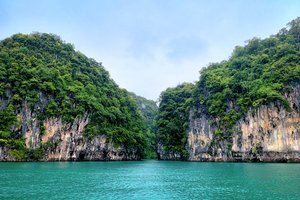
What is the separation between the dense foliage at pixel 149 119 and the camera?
72.8 metres

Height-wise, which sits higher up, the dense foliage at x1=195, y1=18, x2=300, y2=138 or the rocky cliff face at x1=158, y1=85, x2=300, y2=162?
the dense foliage at x1=195, y1=18, x2=300, y2=138

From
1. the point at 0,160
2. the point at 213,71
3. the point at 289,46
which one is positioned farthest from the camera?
the point at 213,71

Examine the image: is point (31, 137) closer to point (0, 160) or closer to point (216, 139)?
point (0, 160)

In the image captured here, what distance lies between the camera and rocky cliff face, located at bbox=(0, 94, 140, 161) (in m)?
39.4

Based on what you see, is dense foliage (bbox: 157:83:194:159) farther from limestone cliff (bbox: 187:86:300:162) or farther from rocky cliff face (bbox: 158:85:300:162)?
limestone cliff (bbox: 187:86:300:162)

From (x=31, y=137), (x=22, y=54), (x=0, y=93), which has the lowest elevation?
(x=31, y=137)

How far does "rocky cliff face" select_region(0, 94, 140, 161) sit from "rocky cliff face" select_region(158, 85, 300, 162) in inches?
719

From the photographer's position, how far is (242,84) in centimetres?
4328

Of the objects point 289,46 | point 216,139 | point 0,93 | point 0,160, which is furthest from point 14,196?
point 289,46

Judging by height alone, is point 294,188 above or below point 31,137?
below

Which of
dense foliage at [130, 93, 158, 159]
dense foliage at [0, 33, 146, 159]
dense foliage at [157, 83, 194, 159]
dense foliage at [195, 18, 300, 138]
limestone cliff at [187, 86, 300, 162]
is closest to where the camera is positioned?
limestone cliff at [187, 86, 300, 162]

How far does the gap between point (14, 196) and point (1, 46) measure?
42.8 metres

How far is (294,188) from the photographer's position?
16.2 m

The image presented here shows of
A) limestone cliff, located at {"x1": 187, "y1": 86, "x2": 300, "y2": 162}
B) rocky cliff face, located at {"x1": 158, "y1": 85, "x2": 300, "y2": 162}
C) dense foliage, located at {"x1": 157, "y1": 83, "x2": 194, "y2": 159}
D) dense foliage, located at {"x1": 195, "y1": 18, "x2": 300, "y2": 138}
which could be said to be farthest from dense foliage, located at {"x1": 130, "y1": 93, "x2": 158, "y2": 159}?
limestone cliff, located at {"x1": 187, "y1": 86, "x2": 300, "y2": 162}
